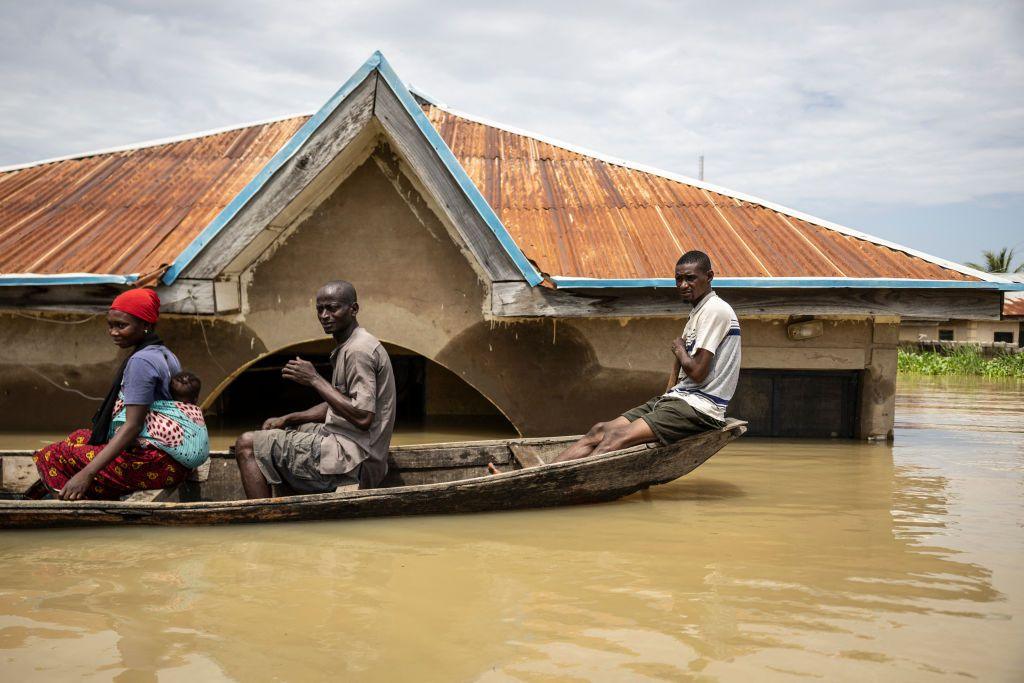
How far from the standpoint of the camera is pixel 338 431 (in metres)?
4.81

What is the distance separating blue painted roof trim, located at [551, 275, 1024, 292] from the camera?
7012 millimetres

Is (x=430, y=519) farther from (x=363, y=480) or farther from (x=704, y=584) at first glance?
(x=704, y=584)

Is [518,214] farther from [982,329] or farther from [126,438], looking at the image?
[982,329]

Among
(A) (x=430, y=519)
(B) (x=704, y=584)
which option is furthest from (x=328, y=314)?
(B) (x=704, y=584)

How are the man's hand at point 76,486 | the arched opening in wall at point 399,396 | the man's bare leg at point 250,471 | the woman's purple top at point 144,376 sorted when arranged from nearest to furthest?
the woman's purple top at point 144,376 < the man's hand at point 76,486 < the man's bare leg at point 250,471 < the arched opening in wall at point 399,396

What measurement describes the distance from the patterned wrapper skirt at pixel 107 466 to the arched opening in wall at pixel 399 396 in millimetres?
4887

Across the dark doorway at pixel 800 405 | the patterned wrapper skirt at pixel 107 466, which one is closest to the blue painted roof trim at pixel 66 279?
the patterned wrapper skirt at pixel 107 466

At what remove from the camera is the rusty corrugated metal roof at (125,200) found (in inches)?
299

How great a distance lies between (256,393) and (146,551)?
7246 mm

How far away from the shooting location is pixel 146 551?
4340mm

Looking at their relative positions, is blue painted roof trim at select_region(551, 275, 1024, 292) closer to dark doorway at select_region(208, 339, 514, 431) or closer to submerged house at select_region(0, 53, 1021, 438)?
submerged house at select_region(0, 53, 1021, 438)

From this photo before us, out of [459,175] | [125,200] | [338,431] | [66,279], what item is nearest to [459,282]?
[459,175]

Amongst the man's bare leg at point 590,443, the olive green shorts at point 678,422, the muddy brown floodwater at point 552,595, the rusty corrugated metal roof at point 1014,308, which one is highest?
the rusty corrugated metal roof at point 1014,308

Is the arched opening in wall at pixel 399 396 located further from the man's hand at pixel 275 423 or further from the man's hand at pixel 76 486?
the man's hand at pixel 76 486
